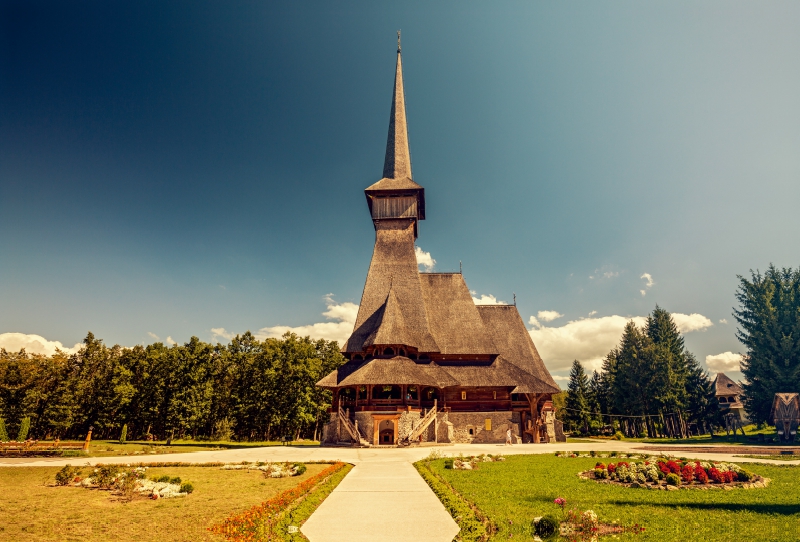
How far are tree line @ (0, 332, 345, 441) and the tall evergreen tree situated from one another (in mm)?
40849

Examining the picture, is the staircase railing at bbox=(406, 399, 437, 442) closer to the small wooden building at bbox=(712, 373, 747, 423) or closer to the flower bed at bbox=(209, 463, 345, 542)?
the flower bed at bbox=(209, 463, 345, 542)

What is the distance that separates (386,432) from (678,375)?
36.0 metres

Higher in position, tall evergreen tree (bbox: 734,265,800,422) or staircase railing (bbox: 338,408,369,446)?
tall evergreen tree (bbox: 734,265,800,422)

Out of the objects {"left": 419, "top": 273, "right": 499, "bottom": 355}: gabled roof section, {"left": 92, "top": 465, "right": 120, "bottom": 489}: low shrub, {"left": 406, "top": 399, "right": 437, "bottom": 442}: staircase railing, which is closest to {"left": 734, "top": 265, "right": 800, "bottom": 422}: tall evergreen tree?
{"left": 419, "top": 273, "right": 499, "bottom": 355}: gabled roof section

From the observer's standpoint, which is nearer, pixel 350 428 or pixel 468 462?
pixel 468 462

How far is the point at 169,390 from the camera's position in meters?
41.1

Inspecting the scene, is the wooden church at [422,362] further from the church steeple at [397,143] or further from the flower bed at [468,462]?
the flower bed at [468,462]

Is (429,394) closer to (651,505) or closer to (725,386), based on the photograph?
(651,505)

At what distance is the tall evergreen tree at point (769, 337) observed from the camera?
3509cm

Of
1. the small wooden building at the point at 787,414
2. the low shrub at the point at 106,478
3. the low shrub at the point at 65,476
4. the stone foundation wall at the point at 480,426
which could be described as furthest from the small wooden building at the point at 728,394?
the low shrub at the point at 65,476

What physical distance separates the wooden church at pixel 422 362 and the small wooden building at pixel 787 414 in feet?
52.2

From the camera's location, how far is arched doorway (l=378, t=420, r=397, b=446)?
29000 millimetres

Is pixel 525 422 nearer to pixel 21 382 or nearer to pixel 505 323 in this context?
pixel 505 323

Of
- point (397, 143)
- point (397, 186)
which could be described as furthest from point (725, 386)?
point (397, 143)
